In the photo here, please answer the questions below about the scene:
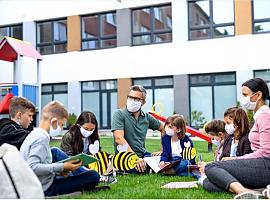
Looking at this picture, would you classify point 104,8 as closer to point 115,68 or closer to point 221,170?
point 115,68

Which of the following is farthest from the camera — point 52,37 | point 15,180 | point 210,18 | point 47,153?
point 52,37

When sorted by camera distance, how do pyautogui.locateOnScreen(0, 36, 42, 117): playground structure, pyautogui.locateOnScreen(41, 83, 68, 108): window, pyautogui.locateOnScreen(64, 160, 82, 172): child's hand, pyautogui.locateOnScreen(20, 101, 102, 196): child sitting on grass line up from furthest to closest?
pyautogui.locateOnScreen(41, 83, 68, 108): window → pyautogui.locateOnScreen(0, 36, 42, 117): playground structure → pyautogui.locateOnScreen(64, 160, 82, 172): child's hand → pyautogui.locateOnScreen(20, 101, 102, 196): child sitting on grass

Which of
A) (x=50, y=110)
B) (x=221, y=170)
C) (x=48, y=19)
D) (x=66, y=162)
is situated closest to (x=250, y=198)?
(x=221, y=170)

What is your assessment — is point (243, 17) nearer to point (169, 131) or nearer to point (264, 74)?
point (264, 74)

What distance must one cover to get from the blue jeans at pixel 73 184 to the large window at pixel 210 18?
13981 mm

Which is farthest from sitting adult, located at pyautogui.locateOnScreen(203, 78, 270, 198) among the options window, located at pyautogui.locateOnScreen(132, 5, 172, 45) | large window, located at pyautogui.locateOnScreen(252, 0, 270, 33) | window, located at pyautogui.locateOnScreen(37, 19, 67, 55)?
window, located at pyautogui.locateOnScreen(37, 19, 67, 55)

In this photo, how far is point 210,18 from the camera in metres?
17.6

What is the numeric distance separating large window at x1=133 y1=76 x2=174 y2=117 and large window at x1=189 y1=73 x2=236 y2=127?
92 cm

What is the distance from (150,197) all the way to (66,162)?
0.85 m

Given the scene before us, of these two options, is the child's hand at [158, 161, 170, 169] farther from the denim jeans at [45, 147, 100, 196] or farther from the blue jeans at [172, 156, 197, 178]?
the denim jeans at [45, 147, 100, 196]

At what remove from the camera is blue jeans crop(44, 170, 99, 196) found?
394 centimetres

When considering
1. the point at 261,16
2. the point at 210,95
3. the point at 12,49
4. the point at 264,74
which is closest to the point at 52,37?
the point at 210,95

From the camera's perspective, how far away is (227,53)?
1698 centimetres

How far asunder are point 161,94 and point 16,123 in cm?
1429
